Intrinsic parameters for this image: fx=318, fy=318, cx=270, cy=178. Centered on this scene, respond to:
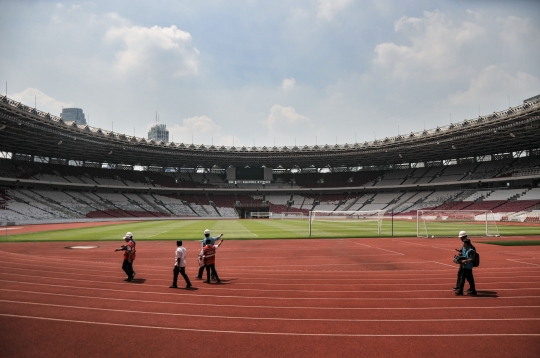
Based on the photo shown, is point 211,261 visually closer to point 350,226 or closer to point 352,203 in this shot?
point 350,226

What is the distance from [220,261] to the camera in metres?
15.9

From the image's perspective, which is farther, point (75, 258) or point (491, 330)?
point (75, 258)

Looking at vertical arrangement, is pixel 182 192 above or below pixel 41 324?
above

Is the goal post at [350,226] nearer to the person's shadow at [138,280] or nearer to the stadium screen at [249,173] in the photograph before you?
the person's shadow at [138,280]

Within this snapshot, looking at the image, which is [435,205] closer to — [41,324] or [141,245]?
[141,245]

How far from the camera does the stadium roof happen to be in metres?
43.1

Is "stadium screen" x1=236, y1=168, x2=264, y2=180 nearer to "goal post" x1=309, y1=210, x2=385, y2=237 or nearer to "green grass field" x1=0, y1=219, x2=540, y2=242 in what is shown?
"goal post" x1=309, y1=210, x2=385, y2=237

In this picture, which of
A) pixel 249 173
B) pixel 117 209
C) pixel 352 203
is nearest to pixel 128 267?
pixel 117 209

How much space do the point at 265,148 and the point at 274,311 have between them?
63233 mm

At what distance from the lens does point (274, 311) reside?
26.1ft

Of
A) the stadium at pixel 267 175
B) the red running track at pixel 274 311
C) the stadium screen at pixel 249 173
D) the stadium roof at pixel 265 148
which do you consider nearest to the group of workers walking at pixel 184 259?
the red running track at pixel 274 311

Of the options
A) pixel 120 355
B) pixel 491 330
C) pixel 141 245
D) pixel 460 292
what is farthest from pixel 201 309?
pixel 141 245

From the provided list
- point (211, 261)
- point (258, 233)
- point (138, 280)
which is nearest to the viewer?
point (211, 261)

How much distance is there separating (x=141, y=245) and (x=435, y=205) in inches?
2180
